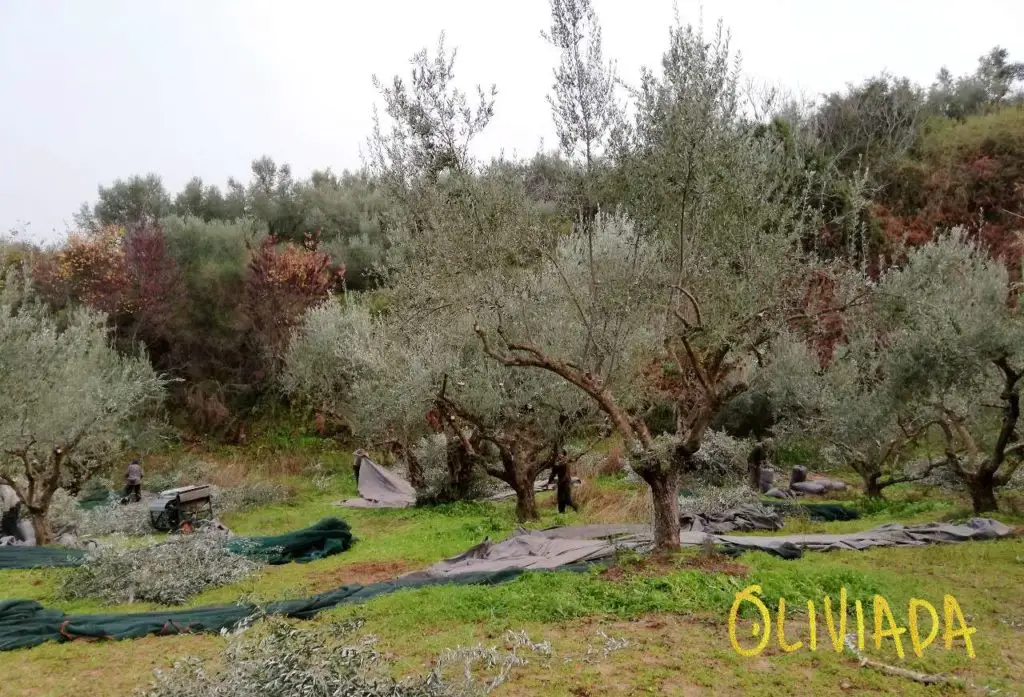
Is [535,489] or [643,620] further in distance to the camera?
[535,489]

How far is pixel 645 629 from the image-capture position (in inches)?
249

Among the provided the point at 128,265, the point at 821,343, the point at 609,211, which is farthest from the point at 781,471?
the point at 128,265

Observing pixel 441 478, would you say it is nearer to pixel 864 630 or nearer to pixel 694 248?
pixel 694 248

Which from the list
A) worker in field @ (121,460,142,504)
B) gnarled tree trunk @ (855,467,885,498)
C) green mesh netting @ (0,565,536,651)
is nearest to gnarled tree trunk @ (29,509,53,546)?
worker in field @ (121,460,142,504)

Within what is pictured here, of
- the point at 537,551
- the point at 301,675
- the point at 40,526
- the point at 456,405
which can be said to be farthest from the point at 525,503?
the point at 301,675

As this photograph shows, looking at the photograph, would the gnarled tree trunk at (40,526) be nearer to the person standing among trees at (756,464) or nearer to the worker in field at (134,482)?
the worker in field at (134,482)

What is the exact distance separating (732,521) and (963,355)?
391 centimetres

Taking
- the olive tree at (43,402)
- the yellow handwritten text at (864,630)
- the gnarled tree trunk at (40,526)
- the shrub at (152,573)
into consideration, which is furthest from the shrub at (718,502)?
the gnarled tree trunk at (40,526)

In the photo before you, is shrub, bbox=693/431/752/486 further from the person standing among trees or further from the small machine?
the small machine

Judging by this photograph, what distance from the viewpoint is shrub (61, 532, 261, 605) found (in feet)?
30.8

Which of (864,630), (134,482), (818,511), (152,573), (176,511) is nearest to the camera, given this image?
(864,630)

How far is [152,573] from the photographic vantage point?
9.57 metres

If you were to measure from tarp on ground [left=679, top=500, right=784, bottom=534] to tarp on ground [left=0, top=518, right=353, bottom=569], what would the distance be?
17.6 feet

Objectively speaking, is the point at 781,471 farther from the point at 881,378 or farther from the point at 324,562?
the point at 324,562
